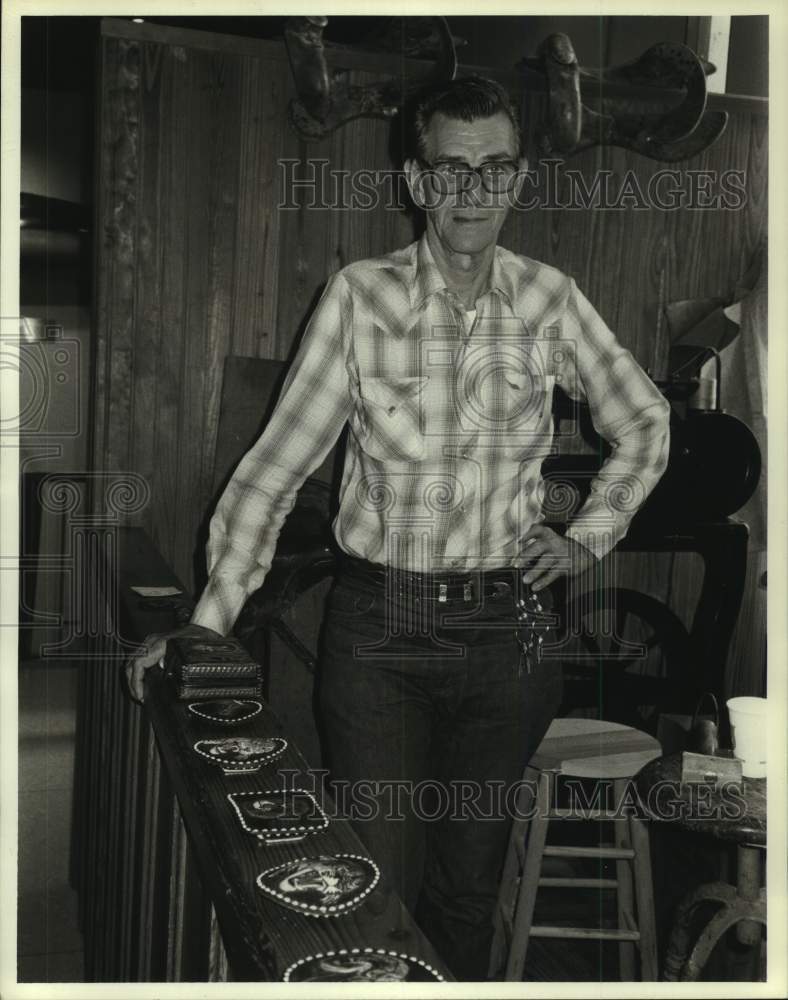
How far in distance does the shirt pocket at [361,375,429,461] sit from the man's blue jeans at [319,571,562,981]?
0.81 feet

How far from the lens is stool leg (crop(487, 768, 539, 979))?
8.23 ft

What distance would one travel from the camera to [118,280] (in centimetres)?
301

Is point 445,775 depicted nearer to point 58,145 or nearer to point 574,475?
point 574,475

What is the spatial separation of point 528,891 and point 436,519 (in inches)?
38.7

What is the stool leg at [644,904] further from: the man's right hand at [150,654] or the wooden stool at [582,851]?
the man's right hand at [150,654]

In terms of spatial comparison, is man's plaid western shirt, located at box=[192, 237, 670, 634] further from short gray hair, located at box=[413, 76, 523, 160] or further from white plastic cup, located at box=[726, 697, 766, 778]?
white plastic cup, located at box=[726, 697, 766, 778]

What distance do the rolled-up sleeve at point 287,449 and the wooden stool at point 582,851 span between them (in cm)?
96

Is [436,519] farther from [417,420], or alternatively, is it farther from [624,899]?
[624,899]

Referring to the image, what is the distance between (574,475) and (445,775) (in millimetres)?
1462

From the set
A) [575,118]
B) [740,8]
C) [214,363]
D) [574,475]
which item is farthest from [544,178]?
[740,8]

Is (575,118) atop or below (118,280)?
atop

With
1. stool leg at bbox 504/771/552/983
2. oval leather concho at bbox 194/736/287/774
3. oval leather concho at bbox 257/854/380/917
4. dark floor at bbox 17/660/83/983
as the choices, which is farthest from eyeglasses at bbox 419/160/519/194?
dark floor at bbox 17/660/83/983

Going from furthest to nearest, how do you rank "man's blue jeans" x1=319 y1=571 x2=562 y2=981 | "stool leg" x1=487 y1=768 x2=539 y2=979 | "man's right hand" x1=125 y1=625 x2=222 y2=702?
"stool leg" x1=487 y1=768 x2=539 y2=979 < "man's blue jeans" x1=319 y1=571 x2=562 y2=981 < "man's right hand" x1=125 y1=625 x2=222 y2=702

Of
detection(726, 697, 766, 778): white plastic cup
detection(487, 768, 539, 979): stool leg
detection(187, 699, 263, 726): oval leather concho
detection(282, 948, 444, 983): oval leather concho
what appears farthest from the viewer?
detection(487, 768, 539, 979): stool leg
